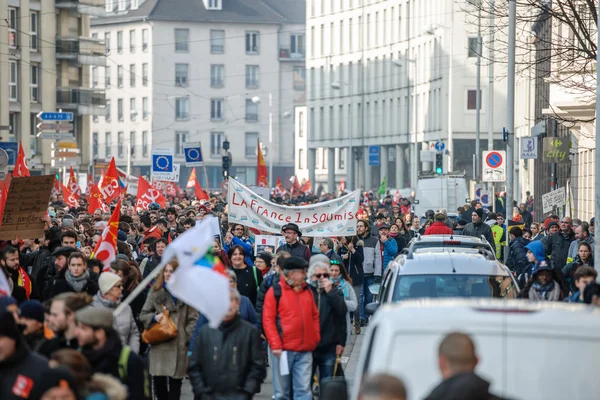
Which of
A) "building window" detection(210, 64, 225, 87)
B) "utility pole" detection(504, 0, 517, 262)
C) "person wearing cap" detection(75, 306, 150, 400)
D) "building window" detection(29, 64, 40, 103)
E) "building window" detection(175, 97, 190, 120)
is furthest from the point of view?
"building window" detection(210, 64, 225, 87)

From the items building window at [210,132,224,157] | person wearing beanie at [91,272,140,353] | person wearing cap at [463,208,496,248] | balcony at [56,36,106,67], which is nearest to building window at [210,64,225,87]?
building window at [210,132,224,157]

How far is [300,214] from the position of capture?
20.8 metres

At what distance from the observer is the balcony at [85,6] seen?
68625mm

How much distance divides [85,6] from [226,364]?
61381 millimetres

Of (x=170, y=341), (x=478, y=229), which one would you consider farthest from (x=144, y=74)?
(x=170, y=341)

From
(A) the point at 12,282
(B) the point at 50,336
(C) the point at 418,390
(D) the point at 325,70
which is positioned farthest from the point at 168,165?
(D) the point at 325,70

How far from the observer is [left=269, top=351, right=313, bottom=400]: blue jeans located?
1172cm

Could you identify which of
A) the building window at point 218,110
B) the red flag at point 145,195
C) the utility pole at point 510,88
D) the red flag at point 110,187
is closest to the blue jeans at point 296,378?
the utility pole at point 510,88

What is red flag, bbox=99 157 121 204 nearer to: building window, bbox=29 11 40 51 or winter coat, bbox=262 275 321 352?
winter coat, bbox=262 275 321 352

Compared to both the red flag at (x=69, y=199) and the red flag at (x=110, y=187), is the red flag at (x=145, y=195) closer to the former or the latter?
the red flag at (x=110, y=187)

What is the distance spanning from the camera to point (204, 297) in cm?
823

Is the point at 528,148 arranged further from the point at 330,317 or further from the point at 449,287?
the point at 330,317

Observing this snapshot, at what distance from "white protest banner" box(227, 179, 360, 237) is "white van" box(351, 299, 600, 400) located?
13.7m

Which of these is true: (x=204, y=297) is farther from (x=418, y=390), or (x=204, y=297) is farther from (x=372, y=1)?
(x=372, y=1)
